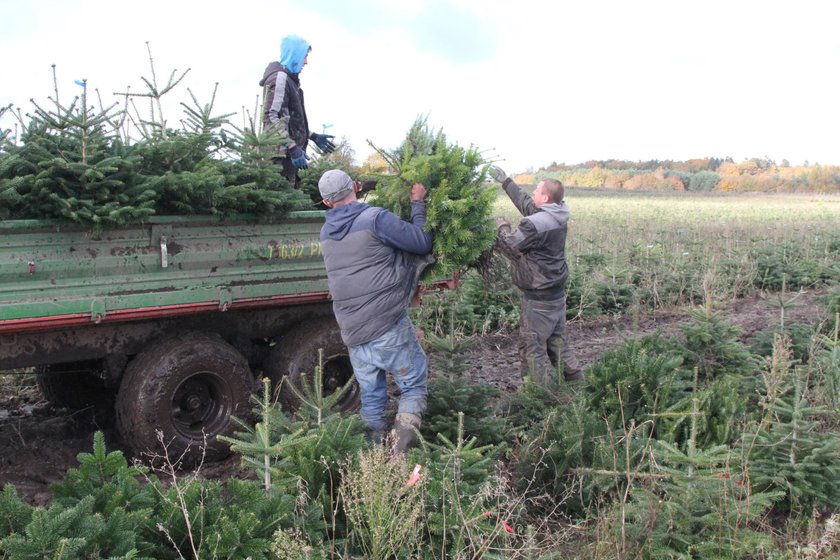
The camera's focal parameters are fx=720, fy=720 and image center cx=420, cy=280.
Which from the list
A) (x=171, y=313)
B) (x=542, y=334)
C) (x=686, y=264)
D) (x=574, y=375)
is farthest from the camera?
(x=686, y=264)

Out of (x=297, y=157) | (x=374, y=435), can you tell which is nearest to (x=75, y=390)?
(x=297, y=157)

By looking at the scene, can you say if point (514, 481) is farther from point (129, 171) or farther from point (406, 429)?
point (129, 171)

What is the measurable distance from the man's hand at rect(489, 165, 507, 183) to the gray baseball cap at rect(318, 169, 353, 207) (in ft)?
3.52

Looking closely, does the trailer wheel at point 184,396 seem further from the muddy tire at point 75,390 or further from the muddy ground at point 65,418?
the muddy tire at point 75,390

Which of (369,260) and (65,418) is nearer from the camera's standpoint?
(369,260)

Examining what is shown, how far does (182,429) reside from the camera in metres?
5.13

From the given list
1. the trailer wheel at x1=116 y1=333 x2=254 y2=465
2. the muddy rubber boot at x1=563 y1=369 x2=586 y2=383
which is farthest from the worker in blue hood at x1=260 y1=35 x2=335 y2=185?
the muddy rubber boot at x1=563 y1=369 x2=586 y2=383

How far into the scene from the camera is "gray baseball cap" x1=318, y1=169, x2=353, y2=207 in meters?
4.57

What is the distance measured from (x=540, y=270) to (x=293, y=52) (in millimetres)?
2897

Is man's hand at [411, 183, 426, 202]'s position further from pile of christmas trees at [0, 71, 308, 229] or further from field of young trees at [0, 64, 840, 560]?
pile of christmas trees at [0, 71, 308, 229]

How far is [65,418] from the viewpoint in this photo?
6.01 meters

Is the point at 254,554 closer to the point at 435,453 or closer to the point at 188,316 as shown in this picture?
the point at 435,453

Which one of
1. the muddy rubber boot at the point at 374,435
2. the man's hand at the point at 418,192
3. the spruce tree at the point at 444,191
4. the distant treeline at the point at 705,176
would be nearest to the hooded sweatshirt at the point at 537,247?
the spruce tree at the point at 444,191

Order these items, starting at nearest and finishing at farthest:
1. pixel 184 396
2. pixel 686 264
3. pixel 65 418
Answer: pixel 184 396 < pixel 65 418 < pixel 686 264
